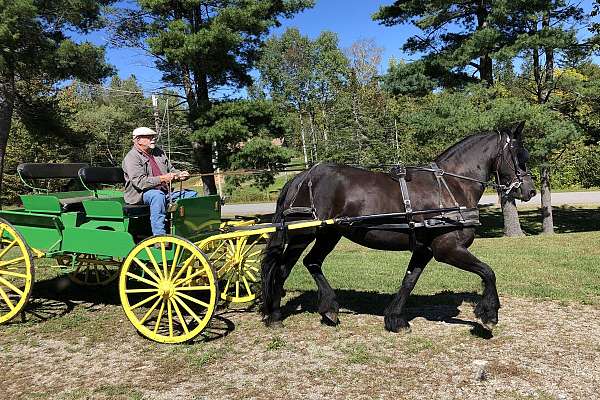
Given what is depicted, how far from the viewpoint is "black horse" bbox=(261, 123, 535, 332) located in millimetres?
5293

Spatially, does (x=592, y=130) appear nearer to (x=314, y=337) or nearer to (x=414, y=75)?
(x=414, y=75)

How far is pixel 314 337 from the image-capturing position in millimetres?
5391

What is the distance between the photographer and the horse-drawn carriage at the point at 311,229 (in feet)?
17.1

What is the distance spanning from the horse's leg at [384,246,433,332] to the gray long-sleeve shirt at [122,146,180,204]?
2.90 meters

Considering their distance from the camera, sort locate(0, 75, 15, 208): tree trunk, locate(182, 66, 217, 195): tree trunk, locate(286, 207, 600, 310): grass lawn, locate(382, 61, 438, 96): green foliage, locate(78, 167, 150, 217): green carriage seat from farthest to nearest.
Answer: locate(382, 61, 438, 96): green foliage
locate(182, 66, 217, 195): tree trunk
locate(0, 75, 15, 208): tree trunk
locate(286, 207, 600, 310): grass lawn
locate(78, 167, 150, 217): green carriage seat

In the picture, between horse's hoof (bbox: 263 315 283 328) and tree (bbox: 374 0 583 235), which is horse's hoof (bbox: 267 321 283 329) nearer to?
horse's hoof (bbox: 263 315 283 328)

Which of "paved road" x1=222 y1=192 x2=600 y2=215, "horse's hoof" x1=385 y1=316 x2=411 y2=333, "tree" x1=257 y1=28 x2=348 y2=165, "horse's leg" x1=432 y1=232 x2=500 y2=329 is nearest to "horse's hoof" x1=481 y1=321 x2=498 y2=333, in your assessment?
"horse's leg" x1=432 y1=232 x2=500 y2=329

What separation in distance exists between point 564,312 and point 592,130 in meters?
13.3

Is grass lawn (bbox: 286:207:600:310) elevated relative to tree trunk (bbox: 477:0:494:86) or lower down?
lower down

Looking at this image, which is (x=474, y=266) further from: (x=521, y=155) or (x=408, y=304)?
(x=408, y=304)

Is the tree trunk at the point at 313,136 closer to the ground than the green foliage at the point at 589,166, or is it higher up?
higher up

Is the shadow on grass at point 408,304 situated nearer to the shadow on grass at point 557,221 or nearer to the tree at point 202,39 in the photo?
the tree at point 202,39

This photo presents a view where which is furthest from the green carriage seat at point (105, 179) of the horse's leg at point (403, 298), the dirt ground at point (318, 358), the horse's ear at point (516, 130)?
the horse's ear at point (516, 130)

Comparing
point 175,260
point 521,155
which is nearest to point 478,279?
point 521,155
